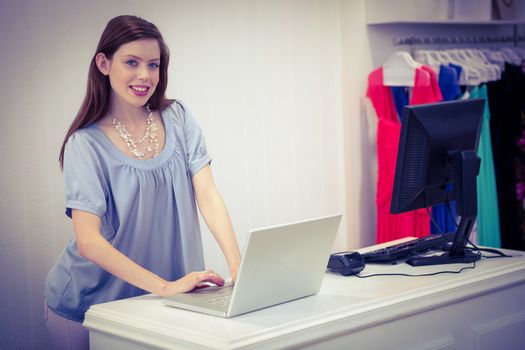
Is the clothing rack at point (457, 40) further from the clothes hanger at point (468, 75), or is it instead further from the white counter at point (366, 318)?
the white counter at point (366, 318)

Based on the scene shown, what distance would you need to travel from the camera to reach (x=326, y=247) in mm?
2102

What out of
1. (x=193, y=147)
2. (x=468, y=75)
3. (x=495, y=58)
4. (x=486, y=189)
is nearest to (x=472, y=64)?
(x=468, y=75)

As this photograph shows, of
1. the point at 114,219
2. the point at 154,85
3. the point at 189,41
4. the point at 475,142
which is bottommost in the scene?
the point at 114,219

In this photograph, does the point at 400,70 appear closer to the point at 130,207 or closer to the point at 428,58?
the point at 428,58

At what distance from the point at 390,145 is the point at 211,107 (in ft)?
3.50

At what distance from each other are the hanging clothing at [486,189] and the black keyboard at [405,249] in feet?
5.68

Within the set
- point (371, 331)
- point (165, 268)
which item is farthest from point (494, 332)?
point (165, 268)

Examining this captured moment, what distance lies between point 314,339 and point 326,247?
0.30 m

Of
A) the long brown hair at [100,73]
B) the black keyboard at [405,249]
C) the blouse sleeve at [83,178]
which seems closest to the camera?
the blouse sleeve at [83,178]

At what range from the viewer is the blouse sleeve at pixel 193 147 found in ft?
8.67

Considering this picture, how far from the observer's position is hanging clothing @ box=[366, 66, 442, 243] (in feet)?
14.0

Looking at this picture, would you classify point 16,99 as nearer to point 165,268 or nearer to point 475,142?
point 165,268

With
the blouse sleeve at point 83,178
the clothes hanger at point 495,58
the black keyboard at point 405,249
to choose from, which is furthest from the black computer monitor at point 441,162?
the clothes hanger at point 495,58

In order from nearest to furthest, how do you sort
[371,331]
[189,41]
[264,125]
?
[371,331], [189,41], [264,125]
